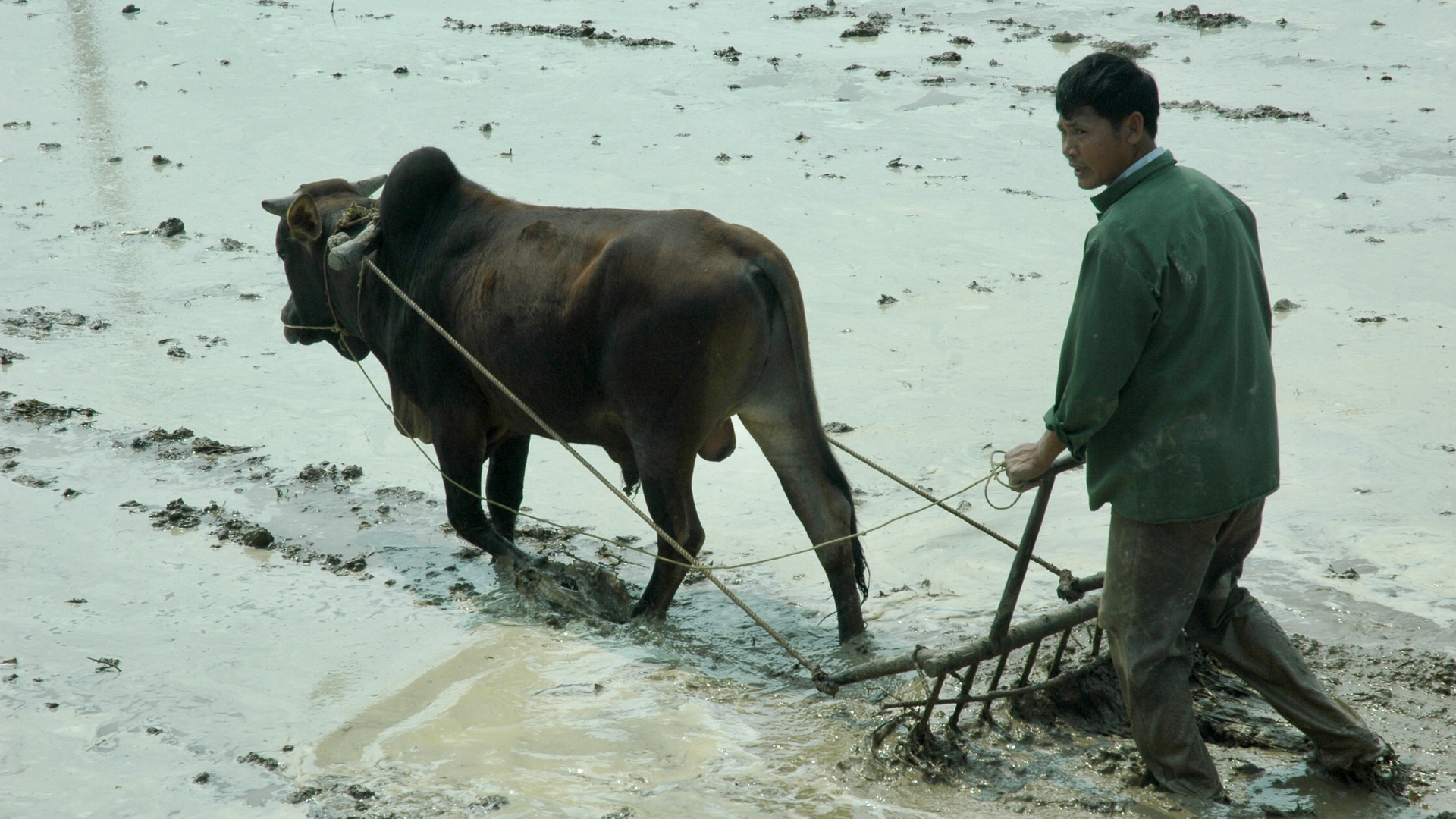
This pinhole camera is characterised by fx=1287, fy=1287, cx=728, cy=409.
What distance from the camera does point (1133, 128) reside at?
3.03 m

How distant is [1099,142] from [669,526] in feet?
7.66

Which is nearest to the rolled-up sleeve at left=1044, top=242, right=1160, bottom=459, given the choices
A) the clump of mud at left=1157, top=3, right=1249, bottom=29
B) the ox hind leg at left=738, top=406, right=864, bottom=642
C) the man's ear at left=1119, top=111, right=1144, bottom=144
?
the man's ear at left=1119, top=111, right=1144, bottom=144

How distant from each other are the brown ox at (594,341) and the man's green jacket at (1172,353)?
4.29 feet

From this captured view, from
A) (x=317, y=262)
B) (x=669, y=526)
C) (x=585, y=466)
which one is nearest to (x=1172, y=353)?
(x=669, y=526)

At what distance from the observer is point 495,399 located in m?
5.22

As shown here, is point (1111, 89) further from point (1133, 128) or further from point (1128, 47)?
point (1128, 47)

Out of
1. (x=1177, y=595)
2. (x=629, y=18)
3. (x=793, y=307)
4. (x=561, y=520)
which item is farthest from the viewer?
(x=629, y=18)

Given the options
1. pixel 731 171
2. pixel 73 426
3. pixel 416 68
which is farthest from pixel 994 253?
pixel 416 68

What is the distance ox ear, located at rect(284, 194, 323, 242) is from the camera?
5574 mm

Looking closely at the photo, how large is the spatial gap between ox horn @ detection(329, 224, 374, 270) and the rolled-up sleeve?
3.35 metres

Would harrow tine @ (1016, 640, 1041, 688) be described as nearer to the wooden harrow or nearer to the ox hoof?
the wooden harrow

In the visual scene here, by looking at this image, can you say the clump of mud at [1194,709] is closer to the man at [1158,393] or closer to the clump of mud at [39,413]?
the man at [1158,393]

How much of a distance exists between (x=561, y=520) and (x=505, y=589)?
0.73 metres

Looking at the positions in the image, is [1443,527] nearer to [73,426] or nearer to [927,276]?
[927,276]
